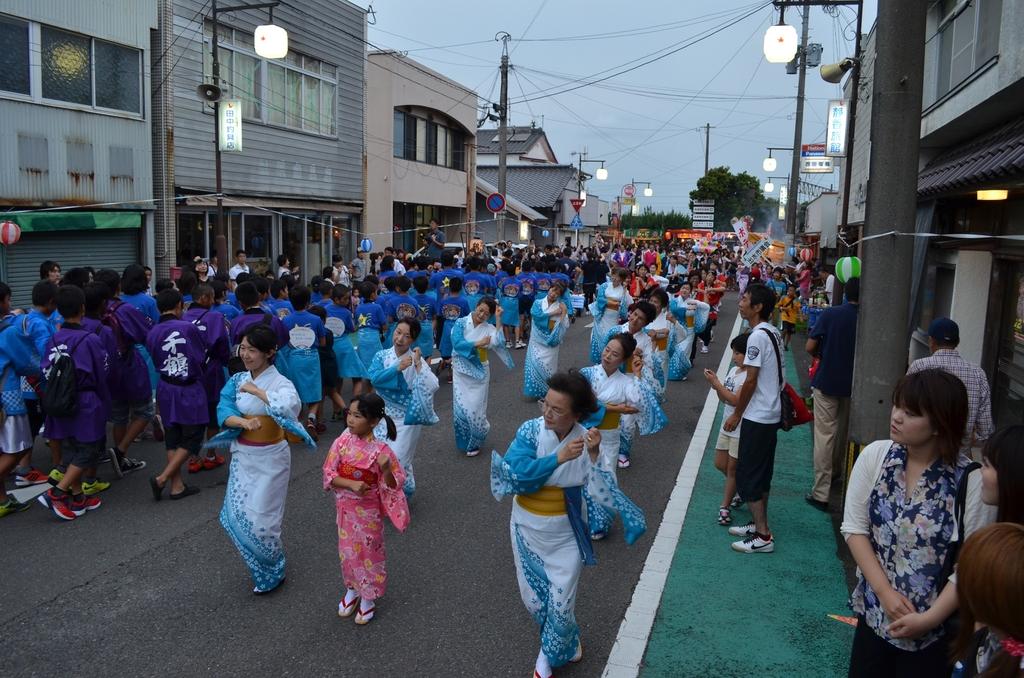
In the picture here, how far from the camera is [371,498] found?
4.51m

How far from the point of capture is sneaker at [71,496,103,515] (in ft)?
20.2

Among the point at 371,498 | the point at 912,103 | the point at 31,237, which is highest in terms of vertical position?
the point at 912,103

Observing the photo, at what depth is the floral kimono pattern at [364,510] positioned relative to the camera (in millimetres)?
4461

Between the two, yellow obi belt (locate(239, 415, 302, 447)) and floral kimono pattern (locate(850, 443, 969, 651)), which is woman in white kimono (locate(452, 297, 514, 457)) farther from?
floral kimono pattern (locate(850, 443, 969, 651))

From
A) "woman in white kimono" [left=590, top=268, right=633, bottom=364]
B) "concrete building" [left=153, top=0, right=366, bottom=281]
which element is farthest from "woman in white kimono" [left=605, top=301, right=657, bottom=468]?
"concrete building" [left=153, top=0, right=366, bottom=281]

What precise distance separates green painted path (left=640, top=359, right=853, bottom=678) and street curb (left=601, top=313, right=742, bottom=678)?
5 centimetres

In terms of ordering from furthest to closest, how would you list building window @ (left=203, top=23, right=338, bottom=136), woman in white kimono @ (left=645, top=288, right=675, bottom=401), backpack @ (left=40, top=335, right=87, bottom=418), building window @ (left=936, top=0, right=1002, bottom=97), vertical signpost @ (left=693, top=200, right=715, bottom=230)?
vertical signpost @ (left=693, top=200, right=715, bottom=230), building window @ (left=203, top=23, right=338, bottom=136), woman in white kimono @ (left=645, top=288, right=675, bottom=401), building window @ (left=936, top=0, right=1002, bottom=97), backpack @ (left=40, top=335, right=87, bottom=418)

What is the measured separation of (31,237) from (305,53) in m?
9.44

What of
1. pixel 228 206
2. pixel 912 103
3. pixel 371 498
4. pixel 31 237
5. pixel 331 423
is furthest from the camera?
pixel 228 206

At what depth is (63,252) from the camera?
Answer: 13.9 metres

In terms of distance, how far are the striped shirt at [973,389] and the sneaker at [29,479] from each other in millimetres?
6831

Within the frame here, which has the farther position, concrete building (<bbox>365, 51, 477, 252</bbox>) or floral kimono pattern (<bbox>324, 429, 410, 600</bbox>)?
concrete building (<bbox>365, 51, 477, 252</bbox>)

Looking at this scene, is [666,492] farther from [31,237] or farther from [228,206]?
[228,206]

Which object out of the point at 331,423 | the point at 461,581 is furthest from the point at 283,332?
the point at 461,581
